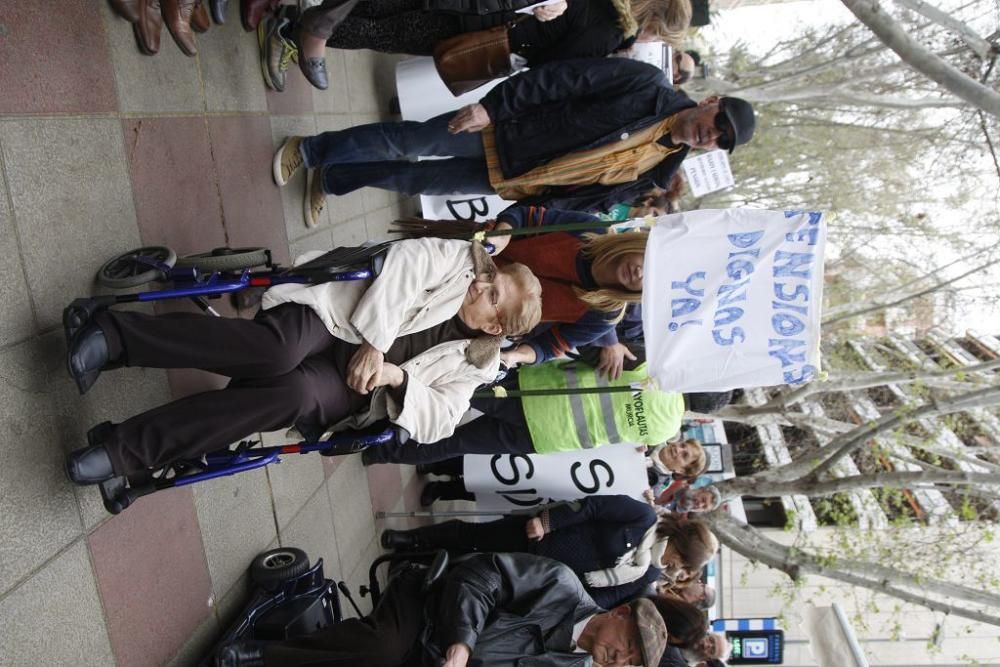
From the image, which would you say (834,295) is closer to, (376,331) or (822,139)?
(822,139)

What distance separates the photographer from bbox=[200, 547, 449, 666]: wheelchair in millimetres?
4221

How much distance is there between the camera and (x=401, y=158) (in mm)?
5289

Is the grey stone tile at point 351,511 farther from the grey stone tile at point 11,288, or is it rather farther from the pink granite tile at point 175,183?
the grey stone tile at point 11,288

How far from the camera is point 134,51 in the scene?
3760mm

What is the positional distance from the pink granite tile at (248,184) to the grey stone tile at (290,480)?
1.36m

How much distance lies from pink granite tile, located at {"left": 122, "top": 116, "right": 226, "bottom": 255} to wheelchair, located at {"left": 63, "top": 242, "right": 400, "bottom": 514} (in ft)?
1.19

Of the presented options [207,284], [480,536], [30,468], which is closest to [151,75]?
[207,284]

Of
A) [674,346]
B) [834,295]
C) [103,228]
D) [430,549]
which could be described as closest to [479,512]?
[430,549]

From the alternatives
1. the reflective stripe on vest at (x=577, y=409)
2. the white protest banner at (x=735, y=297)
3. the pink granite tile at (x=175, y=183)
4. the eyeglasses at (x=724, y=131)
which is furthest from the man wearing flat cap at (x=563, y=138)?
the reflective stripe on vest at (x=577, y=409)

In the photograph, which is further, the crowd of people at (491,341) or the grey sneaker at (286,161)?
the grey sneaker at (286,161)

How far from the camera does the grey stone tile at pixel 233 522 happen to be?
4113 mm

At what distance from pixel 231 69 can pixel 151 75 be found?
85 cm

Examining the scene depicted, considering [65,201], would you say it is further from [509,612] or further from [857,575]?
[857,575]

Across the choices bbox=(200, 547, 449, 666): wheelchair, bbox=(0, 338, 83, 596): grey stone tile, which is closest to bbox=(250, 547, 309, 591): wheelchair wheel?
bbox=(200, 547, 449, 666): wheelchair
